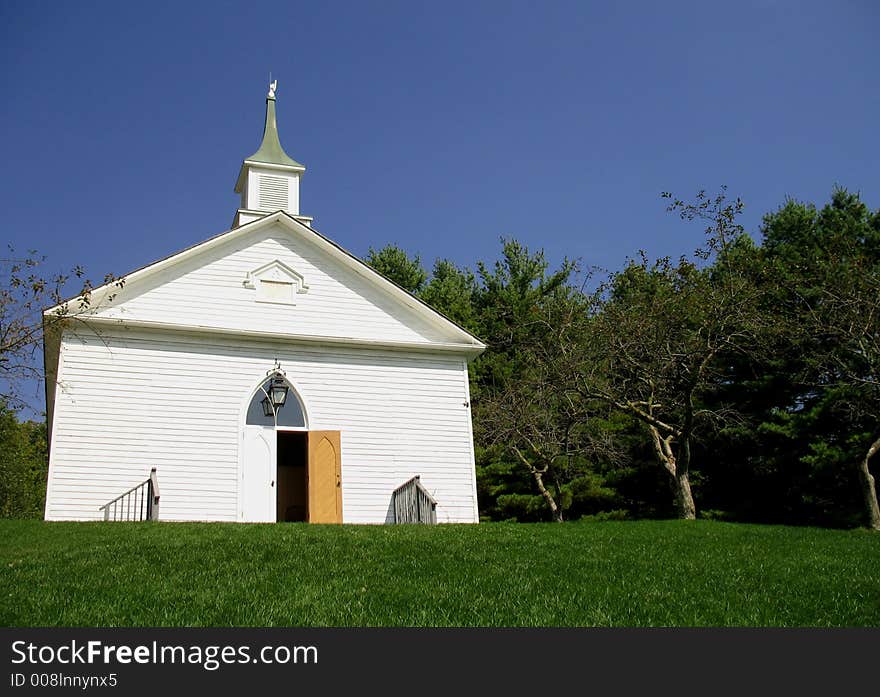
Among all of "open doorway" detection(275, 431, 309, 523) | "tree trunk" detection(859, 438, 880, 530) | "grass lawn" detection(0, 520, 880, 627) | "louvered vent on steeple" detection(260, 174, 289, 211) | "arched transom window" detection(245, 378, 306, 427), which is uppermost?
"louvered vent on steeple" detection(260, 174, 289, 211)

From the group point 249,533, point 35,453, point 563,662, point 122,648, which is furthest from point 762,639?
point 35,453

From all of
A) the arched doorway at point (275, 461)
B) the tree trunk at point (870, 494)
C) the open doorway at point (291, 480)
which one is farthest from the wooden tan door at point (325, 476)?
the tree trunk at point (870, 494)

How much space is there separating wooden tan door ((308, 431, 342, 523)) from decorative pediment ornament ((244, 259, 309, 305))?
10.00 feet

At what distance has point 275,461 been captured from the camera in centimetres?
1752

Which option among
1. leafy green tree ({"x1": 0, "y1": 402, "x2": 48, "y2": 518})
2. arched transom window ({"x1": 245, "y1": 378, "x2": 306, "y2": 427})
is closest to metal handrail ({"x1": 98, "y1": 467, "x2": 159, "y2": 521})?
arched transom window ({"x1": 245, "y1": 378, "x2": 306, "y2": 427})

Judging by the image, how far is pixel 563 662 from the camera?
591 centimetres

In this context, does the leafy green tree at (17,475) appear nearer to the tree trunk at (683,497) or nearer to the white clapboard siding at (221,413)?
the white clapboard siding at (221,413)

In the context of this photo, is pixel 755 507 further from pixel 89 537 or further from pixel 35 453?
pixel 35 453

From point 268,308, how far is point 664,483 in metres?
15.7

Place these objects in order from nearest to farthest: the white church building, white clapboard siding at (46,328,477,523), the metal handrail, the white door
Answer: the metal handrail < white clapboard siding at (46,328,477,523) < the white church building < the white door

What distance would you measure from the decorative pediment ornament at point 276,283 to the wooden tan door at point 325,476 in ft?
10.00

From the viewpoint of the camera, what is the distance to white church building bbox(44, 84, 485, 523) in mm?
16312

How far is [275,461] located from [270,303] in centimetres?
337

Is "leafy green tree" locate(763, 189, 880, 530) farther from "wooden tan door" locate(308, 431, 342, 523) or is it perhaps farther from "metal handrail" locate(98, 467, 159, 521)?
"metal handrail" locate(98, 467, 159, 521)
